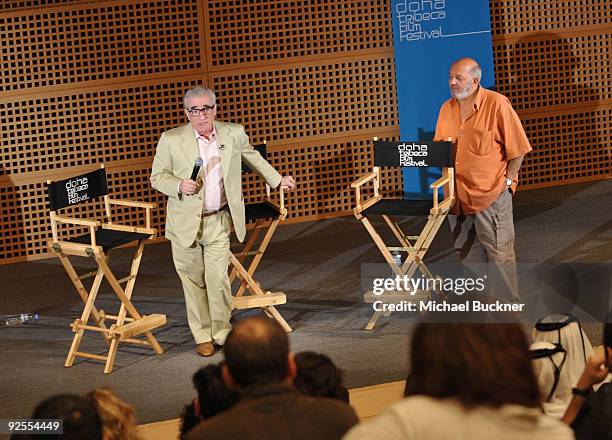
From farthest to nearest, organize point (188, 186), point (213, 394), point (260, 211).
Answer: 1. point (260, 211)
2. point (188, 186)
3. point (213, 394)

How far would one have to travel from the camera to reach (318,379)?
3.99 meters

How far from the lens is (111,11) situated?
10.2 meters

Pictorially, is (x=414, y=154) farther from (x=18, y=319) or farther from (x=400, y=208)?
(x=18, y=319)

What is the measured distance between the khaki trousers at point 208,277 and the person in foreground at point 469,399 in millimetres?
4422

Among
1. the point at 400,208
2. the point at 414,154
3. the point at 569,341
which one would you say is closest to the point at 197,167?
the point at 400,208

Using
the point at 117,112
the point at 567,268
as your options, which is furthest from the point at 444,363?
the point at 117,112

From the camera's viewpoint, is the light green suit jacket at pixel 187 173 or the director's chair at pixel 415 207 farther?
the director's chair at pixel 415 207

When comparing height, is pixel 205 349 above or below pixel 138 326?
below

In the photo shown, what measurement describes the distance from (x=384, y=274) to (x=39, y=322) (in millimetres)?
2576

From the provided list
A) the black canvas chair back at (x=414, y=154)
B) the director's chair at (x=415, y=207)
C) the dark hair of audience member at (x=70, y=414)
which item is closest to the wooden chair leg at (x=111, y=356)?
the director's chair at (x=415, y=207)

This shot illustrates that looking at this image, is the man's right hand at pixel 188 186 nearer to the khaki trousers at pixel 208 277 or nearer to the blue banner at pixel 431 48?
the khaki trousers at pixel 208 277

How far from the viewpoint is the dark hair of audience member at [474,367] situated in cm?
289

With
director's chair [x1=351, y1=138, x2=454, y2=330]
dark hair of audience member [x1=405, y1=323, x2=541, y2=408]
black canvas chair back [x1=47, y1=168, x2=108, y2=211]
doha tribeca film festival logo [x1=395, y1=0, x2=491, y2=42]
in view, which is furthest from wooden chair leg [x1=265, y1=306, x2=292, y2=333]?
dark hair of audience member [x1=405, y1=323, x2=541, y2=408]

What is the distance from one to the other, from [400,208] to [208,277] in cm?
139
